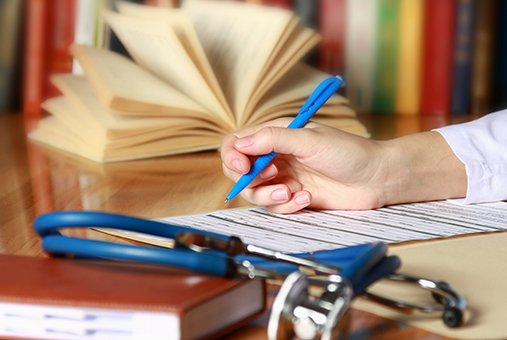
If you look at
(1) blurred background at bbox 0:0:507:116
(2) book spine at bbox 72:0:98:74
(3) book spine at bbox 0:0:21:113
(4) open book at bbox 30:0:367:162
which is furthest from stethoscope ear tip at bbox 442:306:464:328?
(3) book spine at bbox 0:0:21:113

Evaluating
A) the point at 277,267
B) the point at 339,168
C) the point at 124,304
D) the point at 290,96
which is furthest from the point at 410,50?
the point at 124,304

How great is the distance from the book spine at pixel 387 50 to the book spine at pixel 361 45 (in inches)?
0.6

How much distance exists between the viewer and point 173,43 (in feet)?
3.30

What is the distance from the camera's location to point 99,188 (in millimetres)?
772

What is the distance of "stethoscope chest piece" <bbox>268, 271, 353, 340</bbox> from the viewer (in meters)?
0.28

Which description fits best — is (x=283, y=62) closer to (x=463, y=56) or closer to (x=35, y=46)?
(x=463, y=56)

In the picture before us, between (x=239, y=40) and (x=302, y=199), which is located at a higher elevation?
(x=239, y=40)

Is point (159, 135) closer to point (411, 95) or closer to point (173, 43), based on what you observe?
point (173, 43)

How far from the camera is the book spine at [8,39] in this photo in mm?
1547

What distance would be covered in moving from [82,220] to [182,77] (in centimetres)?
71

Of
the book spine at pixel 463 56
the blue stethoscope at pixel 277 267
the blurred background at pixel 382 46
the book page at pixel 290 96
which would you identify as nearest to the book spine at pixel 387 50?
the blurred background at pixel 382 46

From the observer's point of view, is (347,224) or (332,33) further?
Result: (332,33)

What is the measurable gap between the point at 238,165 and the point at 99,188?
8.9 inches

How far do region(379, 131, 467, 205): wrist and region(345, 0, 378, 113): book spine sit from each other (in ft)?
2.67
